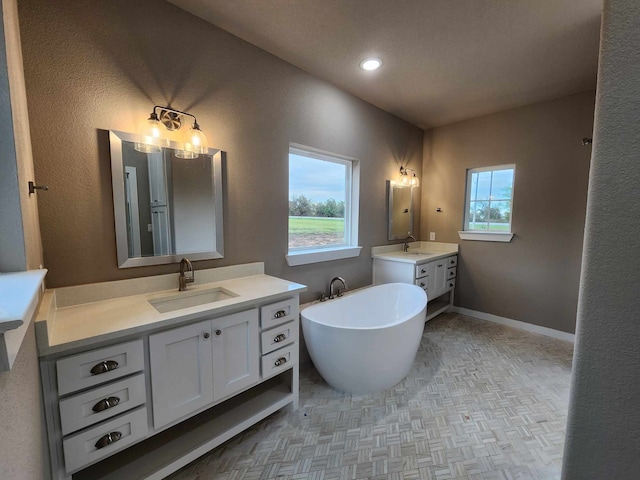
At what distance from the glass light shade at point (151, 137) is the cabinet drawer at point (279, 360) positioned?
1455 mm

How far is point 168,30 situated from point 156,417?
86.1 inches

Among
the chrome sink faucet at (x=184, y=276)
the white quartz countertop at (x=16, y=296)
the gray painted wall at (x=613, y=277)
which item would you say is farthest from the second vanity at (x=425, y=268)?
the white quartz countertop at (x=16, y=296)

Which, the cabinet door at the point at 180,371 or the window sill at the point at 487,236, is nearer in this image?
the cabinet door at the point at 180,371

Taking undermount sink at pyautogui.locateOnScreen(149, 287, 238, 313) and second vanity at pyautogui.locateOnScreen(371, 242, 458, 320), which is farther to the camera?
second vanity at pyautogui.locateOnScreen(371, 242, 458, 320)

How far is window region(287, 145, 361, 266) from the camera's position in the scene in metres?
2.50

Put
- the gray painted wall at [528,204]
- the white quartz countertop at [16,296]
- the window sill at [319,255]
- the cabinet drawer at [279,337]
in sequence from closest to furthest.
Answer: the white quartz countertop at [16,296]
the cabinet drawer at [279,337]
the window sill at [319,255]
the gray painted wall at [528,204]

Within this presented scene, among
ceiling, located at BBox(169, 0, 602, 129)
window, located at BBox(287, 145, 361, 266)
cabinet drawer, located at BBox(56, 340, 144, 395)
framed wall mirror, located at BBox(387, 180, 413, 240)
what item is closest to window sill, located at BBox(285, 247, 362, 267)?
window, located at BBox(287, 145, 361, 266)

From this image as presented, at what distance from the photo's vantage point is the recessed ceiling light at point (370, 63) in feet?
7.38

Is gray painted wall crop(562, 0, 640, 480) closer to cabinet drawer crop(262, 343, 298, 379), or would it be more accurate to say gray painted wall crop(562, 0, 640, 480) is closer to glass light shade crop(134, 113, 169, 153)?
cabinet drawer crop(262, 343, 298, 379)

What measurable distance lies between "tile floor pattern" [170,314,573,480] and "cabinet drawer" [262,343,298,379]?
38cm

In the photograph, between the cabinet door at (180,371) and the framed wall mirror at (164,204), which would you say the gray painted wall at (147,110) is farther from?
the cabinet door at (180,371)

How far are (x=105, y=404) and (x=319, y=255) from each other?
1798 mm

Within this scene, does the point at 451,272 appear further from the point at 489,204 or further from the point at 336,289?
the point at 336,289

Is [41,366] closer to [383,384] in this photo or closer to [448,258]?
[383,384]
